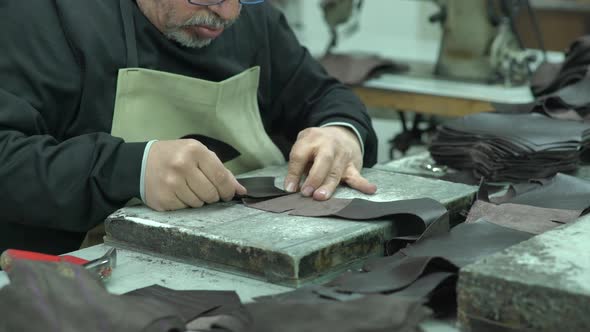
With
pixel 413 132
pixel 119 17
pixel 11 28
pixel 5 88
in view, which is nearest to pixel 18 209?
pixel 5 88

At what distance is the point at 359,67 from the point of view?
3334 millimetres

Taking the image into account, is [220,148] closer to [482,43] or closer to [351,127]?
[351,127]

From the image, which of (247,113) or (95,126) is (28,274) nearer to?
(95,126)

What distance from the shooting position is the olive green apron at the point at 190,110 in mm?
1999

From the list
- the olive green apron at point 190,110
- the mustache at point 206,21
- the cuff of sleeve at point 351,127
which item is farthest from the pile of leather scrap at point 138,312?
the cuff of sleeve at point 351,127

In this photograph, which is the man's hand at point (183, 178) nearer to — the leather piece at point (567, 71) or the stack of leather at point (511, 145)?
the stack of leather at point (511, 145)

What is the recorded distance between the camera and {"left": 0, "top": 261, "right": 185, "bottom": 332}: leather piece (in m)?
1.12

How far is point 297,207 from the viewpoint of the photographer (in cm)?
166

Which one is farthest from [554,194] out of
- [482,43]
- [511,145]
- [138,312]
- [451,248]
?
[482,43]

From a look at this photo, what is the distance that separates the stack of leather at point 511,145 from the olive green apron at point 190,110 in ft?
1.51

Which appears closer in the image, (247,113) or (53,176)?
(53,176)

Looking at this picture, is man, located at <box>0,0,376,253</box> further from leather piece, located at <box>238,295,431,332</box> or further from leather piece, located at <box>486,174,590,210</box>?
leather piece, located at <box>238,295,431,332</box>

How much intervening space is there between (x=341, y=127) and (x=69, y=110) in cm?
67

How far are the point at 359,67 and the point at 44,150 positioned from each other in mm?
1804
